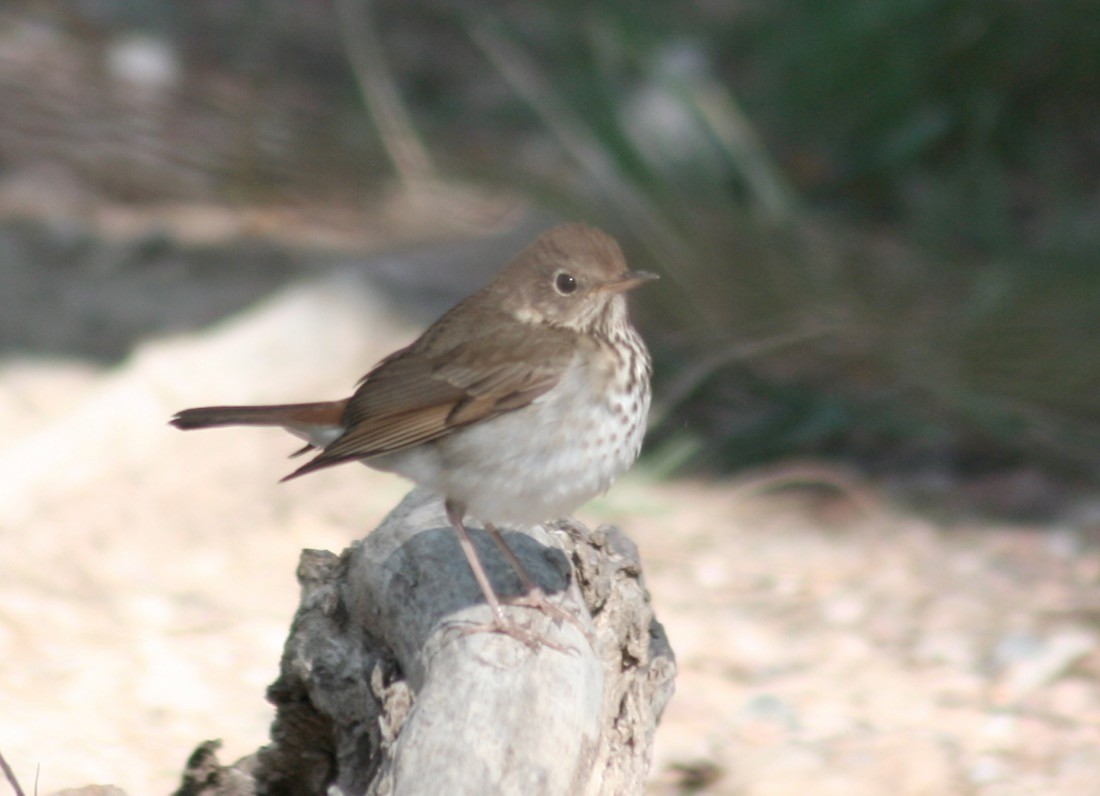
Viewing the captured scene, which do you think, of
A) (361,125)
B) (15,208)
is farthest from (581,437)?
(15,208)

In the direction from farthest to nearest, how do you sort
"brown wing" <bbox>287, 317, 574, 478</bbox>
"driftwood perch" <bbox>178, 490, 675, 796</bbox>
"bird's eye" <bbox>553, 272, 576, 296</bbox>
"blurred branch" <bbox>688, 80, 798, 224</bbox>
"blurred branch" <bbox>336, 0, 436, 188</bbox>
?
"blurred branch" <bbox>336, 0, 436, 188</bbox> < "blurred branch" <bbox>688, 80, 798, 224</bbox> < "bird's eye" <bbox>553, 272, 576, 296</bbox> < "brown wing" <bbox>287, 317, 574, 478</bbox> < "driftwood perch" <bbox>178, 490, 675, 796</bbox>

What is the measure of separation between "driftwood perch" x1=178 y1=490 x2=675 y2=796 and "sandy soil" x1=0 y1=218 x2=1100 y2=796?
0.66 meters

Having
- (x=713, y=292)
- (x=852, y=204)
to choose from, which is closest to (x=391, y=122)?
(x=713, y=292)

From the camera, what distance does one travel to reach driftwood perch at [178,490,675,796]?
2.44m

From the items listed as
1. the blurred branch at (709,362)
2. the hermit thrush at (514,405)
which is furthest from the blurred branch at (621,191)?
the hermit thrush at (514,405)

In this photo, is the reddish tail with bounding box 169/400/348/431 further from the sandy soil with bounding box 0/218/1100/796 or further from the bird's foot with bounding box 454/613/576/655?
the sandy soil with bounding box 0/218/1100/796

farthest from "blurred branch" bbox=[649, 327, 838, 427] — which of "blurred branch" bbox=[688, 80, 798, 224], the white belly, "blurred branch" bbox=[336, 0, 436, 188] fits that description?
the white belly

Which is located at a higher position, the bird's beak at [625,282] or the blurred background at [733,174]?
the blurred background at [733,174]

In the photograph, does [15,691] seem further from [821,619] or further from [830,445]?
[830,445]

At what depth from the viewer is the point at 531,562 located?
3.24m

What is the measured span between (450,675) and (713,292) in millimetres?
3816

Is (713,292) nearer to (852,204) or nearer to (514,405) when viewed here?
(852,204)

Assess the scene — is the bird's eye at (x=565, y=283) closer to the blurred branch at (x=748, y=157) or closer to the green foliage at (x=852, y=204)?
the green foliage at (x=852, y=204)

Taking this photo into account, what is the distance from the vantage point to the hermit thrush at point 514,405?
9.98ft
